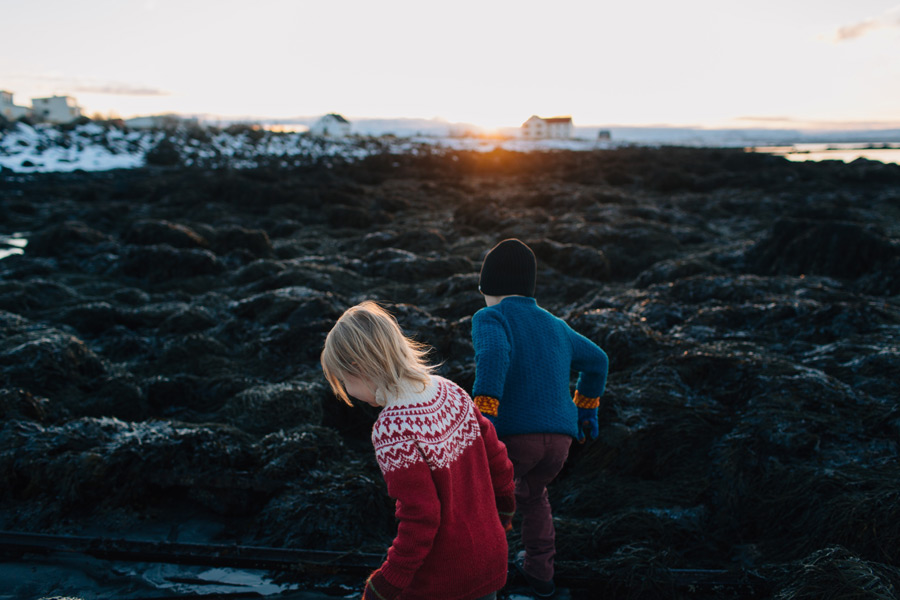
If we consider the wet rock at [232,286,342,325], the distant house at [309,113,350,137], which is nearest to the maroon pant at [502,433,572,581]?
the wet rock at [232,286,342,325]

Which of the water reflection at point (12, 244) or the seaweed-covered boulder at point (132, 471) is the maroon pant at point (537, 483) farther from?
the water reflection at point (12, 244)

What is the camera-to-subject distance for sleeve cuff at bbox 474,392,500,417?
2.13 meters

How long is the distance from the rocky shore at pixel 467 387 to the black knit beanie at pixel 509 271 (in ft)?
4.91

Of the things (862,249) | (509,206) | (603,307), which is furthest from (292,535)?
(509,206)

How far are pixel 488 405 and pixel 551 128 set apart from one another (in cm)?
10784

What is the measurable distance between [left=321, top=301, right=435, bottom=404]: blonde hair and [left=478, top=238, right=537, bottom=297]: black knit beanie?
0.73m

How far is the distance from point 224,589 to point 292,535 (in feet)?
1.65

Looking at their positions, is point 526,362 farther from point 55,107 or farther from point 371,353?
point 55,107

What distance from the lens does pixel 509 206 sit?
671 inches

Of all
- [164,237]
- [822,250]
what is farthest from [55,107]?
[822,250]

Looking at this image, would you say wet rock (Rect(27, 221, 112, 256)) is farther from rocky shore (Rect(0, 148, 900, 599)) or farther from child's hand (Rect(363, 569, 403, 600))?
child's hand (Rect(363, 569, 403, 600))

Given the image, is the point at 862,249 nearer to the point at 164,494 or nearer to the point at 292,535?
the point at 292,535

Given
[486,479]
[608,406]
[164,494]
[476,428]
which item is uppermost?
[476,428]

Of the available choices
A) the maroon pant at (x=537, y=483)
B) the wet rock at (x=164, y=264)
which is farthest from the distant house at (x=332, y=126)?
the maroon pant at (x=537, y=483)
